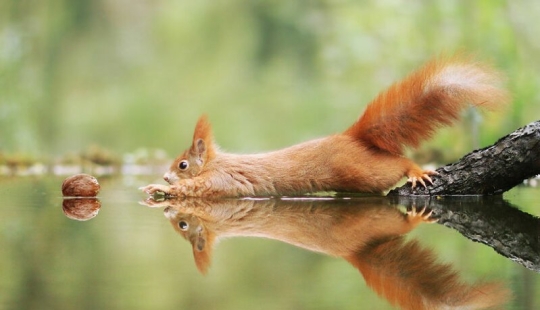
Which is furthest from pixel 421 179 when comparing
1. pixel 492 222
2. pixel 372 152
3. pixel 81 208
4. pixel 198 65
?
pixel 198 65

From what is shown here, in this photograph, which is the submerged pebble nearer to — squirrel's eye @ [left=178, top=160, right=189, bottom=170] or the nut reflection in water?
the nut reflection in water

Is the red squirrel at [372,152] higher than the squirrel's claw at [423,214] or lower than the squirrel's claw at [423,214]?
higher

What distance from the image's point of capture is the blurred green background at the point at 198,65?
393cm

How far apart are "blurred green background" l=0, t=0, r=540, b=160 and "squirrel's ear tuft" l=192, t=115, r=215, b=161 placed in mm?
1592

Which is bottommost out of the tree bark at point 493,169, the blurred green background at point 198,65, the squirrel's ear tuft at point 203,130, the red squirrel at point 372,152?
the tree bark at point 493,169

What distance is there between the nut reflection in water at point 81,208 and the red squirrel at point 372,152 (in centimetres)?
21

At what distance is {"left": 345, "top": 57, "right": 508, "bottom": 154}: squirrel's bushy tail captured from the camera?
2.16 meters

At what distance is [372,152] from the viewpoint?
7.34ft

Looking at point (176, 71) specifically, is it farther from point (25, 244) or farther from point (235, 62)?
point (25, 244)

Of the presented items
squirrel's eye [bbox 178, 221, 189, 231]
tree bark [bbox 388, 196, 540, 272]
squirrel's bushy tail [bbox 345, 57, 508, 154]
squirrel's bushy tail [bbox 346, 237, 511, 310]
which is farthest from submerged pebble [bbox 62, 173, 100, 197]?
squirrel's bushy tail [bbox 346, 237, 511, 310]

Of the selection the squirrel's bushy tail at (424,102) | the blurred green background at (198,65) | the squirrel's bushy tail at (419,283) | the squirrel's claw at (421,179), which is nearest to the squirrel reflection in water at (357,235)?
the squirrel's bushy tail at (419,283)

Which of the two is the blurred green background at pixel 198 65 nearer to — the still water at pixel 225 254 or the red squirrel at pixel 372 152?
the red squirrel at pixel 372 152

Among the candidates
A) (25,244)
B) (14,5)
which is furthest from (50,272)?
(14,5)

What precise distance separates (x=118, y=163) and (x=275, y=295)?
10.9ft
